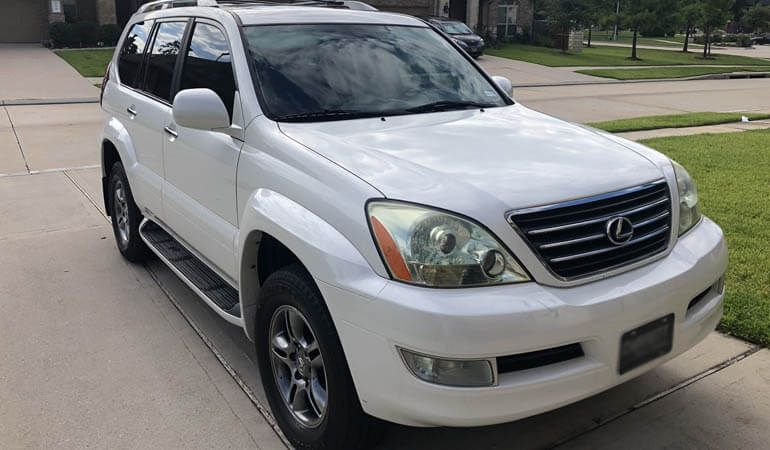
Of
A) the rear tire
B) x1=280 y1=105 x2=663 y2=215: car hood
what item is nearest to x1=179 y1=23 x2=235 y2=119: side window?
x1=280 y1=105 x2=663 y2=215: car hood

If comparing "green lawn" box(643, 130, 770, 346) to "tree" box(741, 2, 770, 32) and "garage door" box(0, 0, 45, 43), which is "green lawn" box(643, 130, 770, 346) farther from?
"tree" box(741, 2, 770, 32)

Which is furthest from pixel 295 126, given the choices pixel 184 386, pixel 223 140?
pixel 184 386

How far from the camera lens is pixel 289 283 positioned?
9.21 ft

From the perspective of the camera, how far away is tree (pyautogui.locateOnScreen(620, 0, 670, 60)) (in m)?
32.6

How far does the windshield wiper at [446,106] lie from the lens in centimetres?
370

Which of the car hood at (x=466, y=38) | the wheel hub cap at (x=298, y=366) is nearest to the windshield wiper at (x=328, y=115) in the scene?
the wheel hub cap at (x=298, y=366)

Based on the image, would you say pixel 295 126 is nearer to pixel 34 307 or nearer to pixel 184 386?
pixel 184 386

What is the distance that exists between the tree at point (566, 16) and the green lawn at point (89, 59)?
2225 cm

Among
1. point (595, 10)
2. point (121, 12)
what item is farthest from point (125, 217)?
point (595, 10)

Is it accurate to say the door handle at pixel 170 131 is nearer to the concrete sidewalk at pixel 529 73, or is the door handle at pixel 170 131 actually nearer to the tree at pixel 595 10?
the concrete sidewalk at pixel 529 73

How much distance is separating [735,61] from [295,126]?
38359mm

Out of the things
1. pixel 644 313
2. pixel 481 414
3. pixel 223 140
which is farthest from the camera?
pixel 223 140

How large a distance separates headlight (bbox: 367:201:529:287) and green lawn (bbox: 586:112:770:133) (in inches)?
376

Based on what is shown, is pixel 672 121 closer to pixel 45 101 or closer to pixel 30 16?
pixel 45 101
